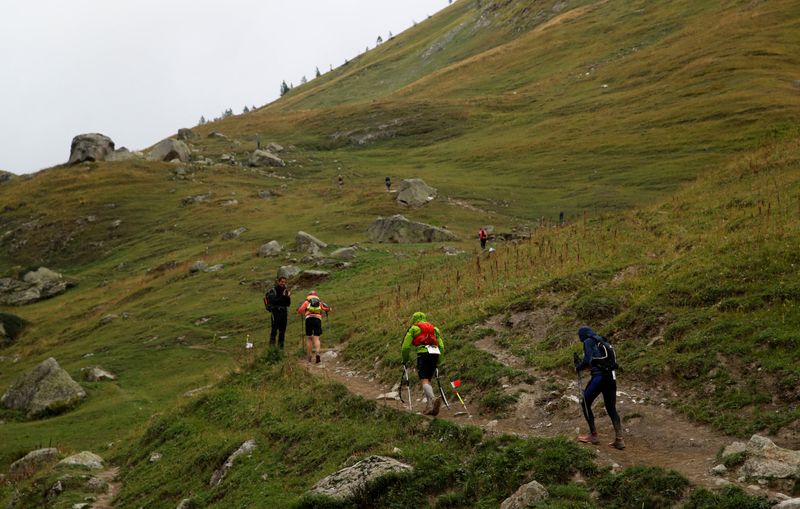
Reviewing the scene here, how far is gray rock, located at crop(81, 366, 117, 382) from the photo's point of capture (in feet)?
113

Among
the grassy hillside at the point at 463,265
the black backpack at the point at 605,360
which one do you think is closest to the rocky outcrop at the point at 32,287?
the grassy hillside at the point at 463,265

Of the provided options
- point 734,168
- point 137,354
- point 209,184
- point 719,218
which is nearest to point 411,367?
point 719,218

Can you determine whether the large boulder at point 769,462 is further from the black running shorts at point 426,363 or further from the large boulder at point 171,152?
the large boulder at point 171,152

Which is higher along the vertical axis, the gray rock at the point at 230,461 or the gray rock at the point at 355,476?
the gray rock at the point at 355,476

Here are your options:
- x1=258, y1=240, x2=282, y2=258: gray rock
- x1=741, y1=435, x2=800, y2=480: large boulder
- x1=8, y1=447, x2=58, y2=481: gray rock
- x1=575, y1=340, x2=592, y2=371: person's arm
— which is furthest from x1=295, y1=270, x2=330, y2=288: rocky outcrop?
x1=741, y1=435, x2=800, y2=480: large boulder

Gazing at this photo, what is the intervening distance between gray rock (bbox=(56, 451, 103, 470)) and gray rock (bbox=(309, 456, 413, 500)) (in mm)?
11730

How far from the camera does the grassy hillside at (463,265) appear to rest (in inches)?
647

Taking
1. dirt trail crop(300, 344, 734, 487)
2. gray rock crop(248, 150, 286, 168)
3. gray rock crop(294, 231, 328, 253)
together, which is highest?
gray rock crop(248, 150, 286, 168)

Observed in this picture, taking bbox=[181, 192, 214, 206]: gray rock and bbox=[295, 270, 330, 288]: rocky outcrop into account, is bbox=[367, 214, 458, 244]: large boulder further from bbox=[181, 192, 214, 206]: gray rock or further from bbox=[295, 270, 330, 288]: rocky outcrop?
bbox=[181, 192, 214, 206]: gray rock

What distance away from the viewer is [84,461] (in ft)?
76.7

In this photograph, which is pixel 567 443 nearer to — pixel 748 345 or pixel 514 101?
pixel 748 345

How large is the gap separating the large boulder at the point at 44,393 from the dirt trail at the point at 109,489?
29.1 feet

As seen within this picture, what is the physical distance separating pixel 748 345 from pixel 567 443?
5.24m

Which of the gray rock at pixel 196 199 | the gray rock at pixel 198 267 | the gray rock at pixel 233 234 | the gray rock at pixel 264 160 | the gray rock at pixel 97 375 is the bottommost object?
the gray rock at pixel 97 375
